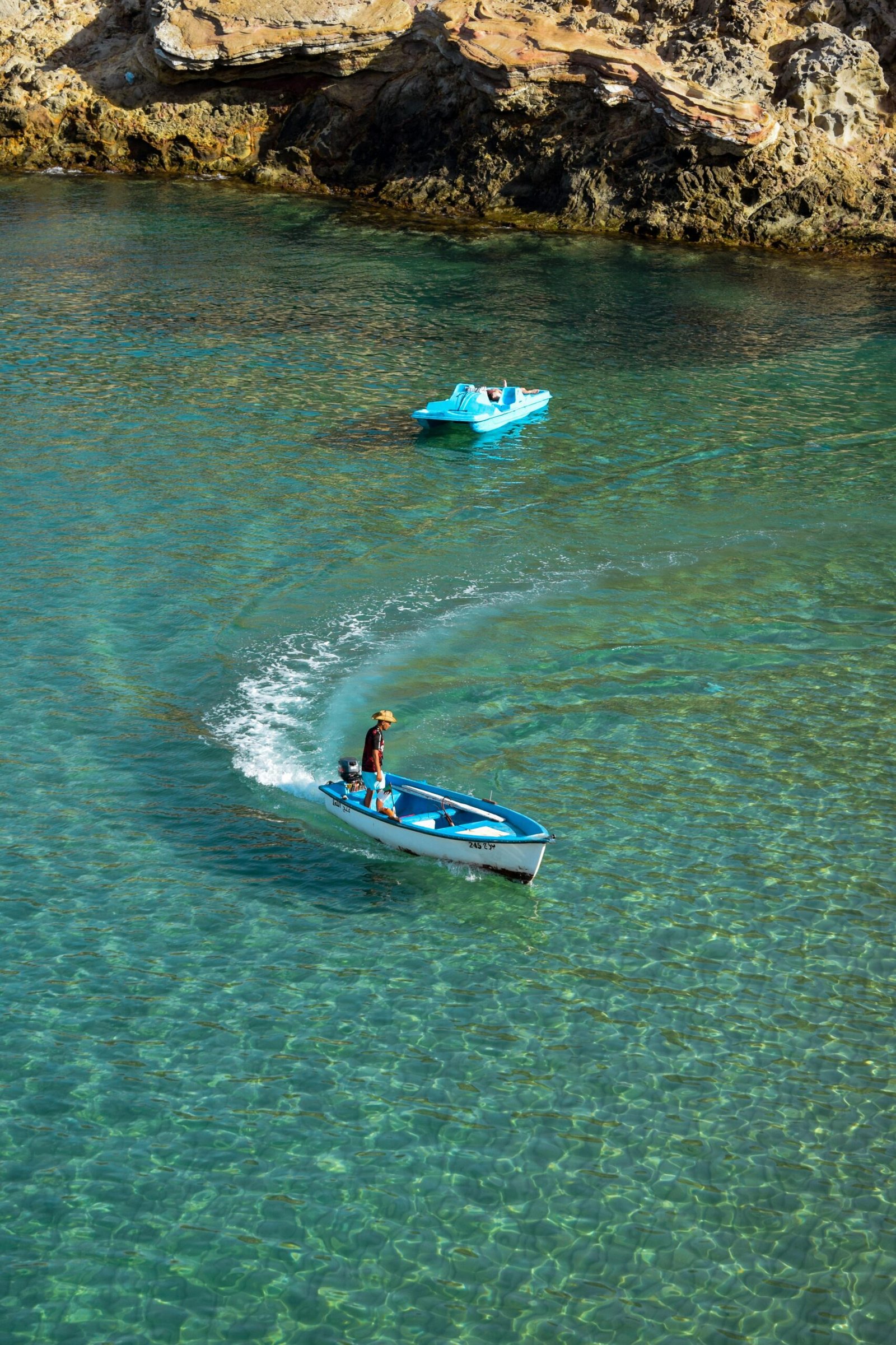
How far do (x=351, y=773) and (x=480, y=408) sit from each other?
48.5 ft

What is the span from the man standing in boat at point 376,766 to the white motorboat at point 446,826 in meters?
0.09

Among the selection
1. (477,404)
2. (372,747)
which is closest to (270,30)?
(477,404)

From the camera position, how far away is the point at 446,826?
17.0 meters

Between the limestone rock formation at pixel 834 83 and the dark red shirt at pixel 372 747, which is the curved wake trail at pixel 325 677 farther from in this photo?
the limestone rock formation at pixel 834 83

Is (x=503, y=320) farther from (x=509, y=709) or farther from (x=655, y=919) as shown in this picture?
(x=655, y=919)

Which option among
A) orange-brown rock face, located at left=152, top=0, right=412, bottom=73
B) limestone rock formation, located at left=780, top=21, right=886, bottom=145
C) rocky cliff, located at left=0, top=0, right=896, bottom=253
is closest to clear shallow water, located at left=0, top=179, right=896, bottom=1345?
rocky cliff, located at left=0, top=0, right=896, bottom=253

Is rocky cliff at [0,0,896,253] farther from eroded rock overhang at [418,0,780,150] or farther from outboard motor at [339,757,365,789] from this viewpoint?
outboard motor at [339,757,365,789]

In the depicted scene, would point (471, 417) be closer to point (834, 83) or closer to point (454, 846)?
point (454, 846)

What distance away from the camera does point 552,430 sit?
30.9m

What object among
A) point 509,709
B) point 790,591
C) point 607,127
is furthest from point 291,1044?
point 607,127

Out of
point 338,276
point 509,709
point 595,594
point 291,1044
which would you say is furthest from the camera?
point 338,276

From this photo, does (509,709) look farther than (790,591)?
No

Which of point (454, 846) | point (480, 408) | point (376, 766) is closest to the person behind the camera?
point (454, 846)

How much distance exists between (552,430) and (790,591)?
30.7ft
